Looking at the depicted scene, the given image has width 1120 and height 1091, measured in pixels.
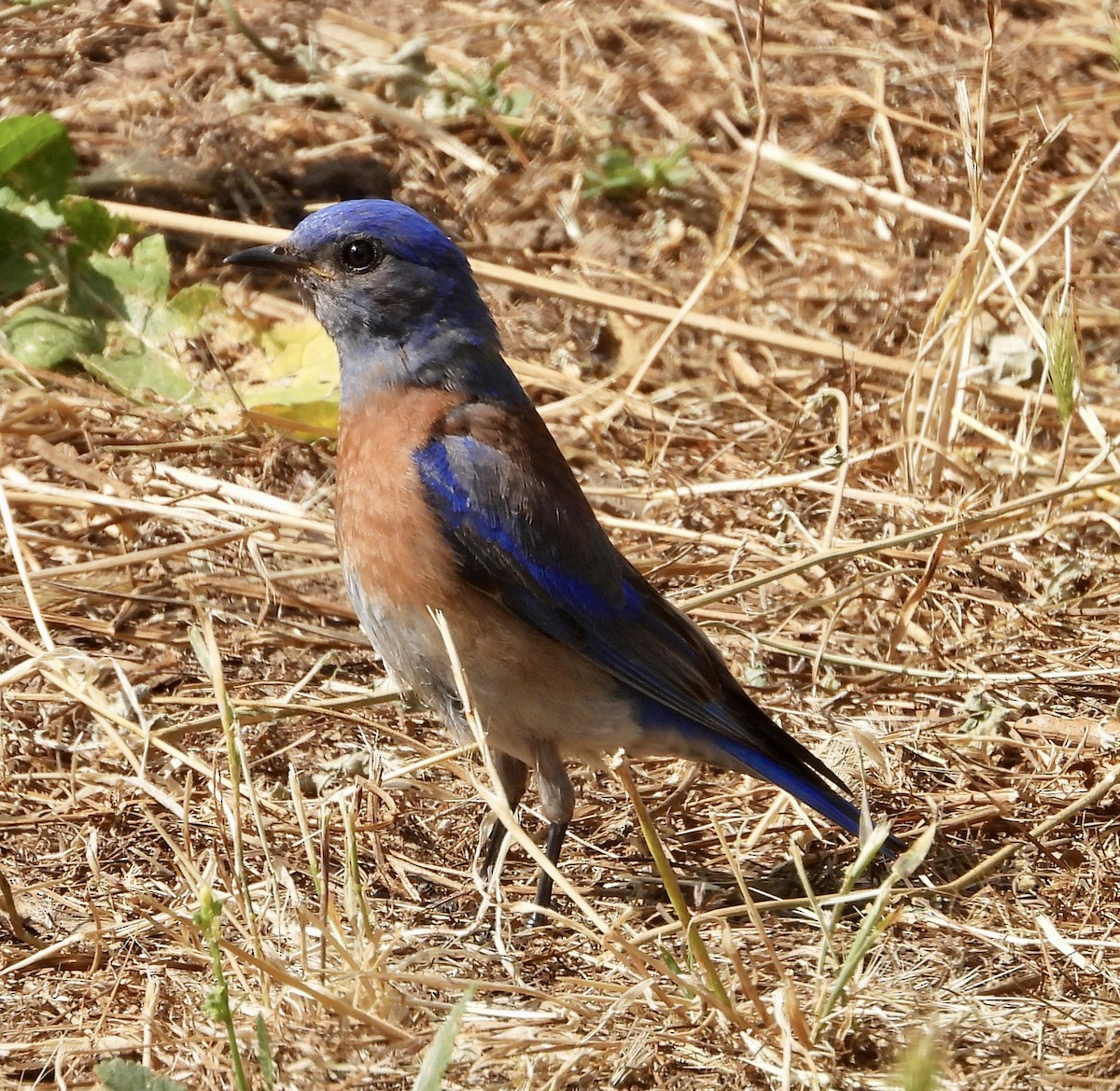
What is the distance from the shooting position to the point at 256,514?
475 cm

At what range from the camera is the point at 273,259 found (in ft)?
13.6

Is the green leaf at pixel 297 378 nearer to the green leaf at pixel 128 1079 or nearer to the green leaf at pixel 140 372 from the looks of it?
the green leaf at pixel 140 372

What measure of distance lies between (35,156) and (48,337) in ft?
2.11

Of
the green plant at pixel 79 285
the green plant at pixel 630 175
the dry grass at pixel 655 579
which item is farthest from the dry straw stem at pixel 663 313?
the green plant at pixel 630 175

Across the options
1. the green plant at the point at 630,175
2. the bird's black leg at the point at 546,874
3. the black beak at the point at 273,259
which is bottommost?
the bird's black leg at the point at 546,874

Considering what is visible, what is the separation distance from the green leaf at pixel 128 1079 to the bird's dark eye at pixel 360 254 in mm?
2058

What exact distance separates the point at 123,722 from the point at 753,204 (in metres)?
3.73

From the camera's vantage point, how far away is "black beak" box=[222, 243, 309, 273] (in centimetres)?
412

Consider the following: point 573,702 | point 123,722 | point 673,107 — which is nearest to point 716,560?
point 573,702

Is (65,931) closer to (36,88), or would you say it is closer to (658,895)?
(658,895)

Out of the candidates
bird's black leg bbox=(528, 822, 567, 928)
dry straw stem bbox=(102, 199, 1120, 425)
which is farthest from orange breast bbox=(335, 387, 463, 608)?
dry straw stem bbox=(102, 199, 1120, 425)

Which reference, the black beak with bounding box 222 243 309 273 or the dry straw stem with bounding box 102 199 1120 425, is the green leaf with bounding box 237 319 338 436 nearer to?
the dry straw stem with bounding box 102 199 1120 425

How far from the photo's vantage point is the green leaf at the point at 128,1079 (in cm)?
265

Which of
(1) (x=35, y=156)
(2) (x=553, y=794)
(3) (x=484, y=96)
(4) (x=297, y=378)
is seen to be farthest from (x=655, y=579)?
(3) (x=484, y=96)
